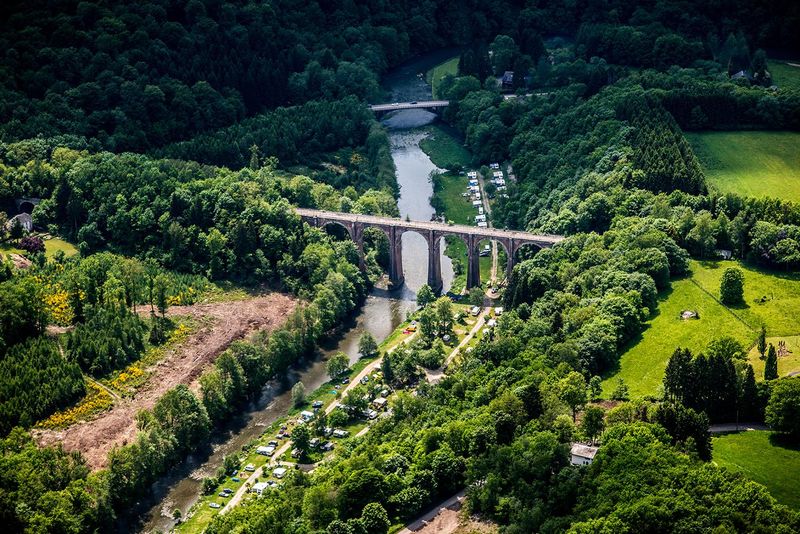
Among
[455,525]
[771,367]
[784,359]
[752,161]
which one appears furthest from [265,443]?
[752,161]

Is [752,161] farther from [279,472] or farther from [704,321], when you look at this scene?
[279,472]

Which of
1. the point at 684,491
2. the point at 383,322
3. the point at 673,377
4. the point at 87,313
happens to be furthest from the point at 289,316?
the point at 684,491

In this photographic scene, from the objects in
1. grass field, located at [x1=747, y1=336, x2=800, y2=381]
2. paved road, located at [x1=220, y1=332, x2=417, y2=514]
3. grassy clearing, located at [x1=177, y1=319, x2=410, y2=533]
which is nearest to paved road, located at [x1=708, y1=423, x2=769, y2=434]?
grass field, located at [x1=747, y1=336, x2=800, y2=381]

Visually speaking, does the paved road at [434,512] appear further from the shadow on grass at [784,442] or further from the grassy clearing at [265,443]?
the shadow on grass at [784,442]

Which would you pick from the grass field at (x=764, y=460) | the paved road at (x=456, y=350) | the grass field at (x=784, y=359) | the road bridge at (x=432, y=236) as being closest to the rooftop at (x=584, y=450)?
the grass field at (x=764, y=460)

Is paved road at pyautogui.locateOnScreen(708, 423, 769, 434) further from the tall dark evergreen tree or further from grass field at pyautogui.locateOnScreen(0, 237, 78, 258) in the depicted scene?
grass field at pyautogui.locateOnScreen(0, 237, 78, 258)

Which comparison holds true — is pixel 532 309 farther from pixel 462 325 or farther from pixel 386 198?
pixel 386 198

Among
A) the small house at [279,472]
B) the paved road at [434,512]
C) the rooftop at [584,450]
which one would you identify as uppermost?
the rooftop at [584,450]
